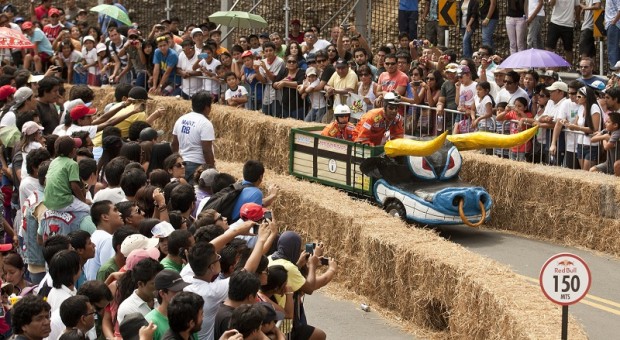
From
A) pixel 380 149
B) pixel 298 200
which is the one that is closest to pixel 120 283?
pixel 298 200

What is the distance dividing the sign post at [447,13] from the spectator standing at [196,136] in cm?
1078

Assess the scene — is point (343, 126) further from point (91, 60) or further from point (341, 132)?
point (91, 60)

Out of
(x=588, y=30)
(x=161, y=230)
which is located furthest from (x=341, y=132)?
(x=161, y=230)

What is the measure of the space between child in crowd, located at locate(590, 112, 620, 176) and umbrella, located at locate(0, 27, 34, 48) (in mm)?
11561

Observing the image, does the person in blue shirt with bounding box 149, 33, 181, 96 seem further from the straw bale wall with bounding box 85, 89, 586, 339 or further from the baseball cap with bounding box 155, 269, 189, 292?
the baseball cap with bounding box 155, 269, 189, 292

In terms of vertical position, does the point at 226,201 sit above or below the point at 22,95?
below

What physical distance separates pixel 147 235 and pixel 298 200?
5.76 metres

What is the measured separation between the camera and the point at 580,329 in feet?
36.0

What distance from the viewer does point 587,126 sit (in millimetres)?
17672

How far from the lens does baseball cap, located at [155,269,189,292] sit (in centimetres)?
891

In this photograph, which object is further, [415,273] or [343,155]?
[343,155]

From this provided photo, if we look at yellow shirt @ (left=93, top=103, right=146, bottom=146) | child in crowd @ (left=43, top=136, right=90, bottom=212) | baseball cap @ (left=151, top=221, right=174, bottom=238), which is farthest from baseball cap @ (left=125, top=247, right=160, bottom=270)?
yellow shirt @ (left=93, top=103, right=146, bottom=146)

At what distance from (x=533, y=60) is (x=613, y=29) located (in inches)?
116

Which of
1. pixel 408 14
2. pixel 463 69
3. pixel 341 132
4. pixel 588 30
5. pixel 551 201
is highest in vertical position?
pixel 408 14
